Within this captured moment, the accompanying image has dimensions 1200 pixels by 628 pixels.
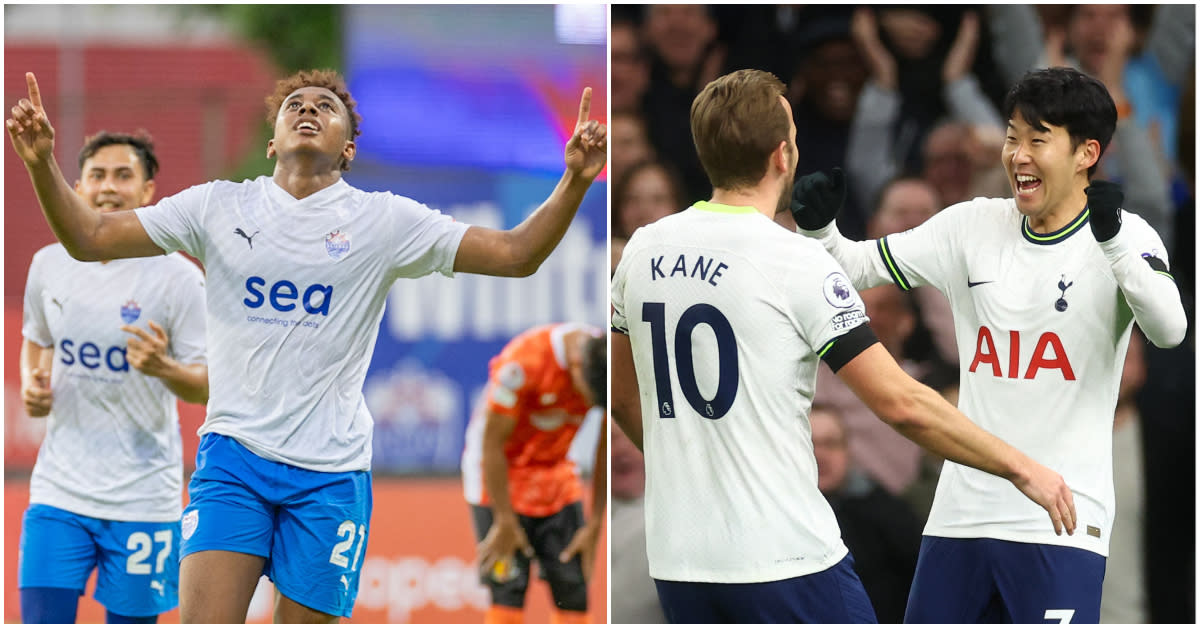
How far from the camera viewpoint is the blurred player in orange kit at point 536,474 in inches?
233

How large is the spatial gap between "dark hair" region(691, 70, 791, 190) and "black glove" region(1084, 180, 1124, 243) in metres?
0.94

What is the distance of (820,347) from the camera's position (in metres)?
2.98

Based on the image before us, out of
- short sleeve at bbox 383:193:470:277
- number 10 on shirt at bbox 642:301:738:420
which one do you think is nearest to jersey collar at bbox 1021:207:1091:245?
number 10 on shirt at bbox 642:301:738:420

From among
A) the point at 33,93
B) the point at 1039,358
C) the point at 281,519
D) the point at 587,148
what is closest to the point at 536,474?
the point at 281,519

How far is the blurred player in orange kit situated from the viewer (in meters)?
5.91

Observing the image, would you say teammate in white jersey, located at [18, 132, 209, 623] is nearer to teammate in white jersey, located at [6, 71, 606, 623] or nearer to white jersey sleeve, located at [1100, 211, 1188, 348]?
teammate in white jersey, located at [6, 71, 606, 623]

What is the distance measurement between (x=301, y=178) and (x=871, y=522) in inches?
127

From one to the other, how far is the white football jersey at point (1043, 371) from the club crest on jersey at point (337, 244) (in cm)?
188

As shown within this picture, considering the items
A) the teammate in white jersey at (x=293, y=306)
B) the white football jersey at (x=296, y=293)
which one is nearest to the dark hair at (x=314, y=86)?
the teammate in white jersey at (x=293, y=306)

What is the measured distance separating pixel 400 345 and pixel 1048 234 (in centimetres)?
434

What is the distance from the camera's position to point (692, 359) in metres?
3.03

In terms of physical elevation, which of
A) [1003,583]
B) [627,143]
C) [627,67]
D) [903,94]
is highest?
[627,67]

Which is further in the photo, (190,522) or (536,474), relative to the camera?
(536,474)

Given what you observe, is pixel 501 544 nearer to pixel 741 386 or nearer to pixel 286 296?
pixel 286 296
